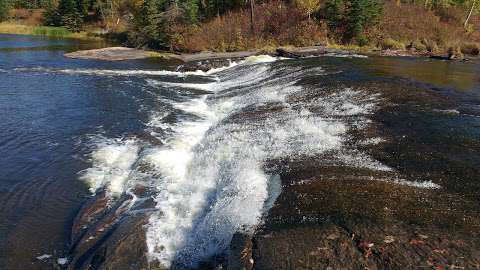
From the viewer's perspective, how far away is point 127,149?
12.0 m

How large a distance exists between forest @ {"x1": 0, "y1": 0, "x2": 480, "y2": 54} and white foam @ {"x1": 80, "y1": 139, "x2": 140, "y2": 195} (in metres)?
24.1

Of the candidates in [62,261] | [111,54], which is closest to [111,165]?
[62,261]

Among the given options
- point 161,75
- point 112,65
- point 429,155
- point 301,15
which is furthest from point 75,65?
point 429,155

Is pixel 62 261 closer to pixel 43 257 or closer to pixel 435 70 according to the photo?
pixel 43 257

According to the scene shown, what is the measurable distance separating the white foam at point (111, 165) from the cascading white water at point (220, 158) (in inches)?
1.1

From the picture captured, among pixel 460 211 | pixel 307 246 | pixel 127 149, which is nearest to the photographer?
pixel 307 246

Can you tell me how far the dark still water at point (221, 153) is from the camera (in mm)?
6945

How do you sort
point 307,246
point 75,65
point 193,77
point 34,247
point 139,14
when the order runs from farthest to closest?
point 139,14 → point 75,65 → point 193,77 → point 34,247 → point 307,246

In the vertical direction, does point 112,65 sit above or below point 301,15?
below

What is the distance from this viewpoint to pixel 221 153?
34.4ft

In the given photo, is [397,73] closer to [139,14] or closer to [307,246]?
[307,246]

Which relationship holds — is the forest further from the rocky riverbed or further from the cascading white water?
the rocky riverbed

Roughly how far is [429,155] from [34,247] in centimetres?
850

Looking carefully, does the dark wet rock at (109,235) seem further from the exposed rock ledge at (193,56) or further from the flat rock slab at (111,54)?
the flat rock slab at (111,54)
